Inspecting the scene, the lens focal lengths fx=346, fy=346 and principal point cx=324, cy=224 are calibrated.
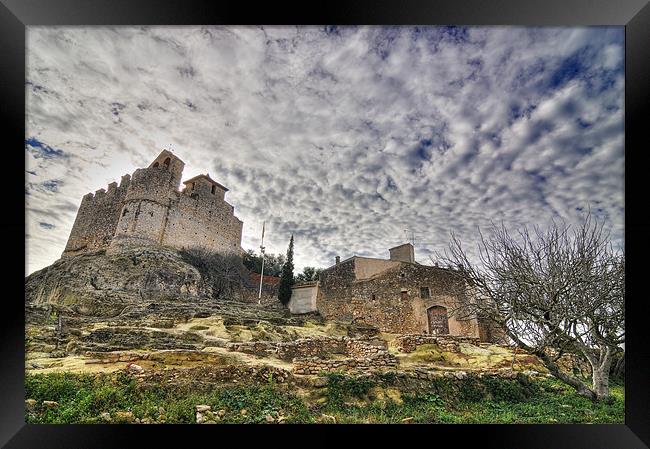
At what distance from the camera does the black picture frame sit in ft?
9.57

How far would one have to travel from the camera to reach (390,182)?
629cm

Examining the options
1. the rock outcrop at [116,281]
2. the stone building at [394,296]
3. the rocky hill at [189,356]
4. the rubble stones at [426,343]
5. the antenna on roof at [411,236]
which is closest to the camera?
the rocky hill at [189,356]

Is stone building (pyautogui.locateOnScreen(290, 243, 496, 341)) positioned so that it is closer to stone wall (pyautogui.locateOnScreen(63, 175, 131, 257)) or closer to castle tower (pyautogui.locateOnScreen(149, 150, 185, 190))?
castle tower (pyautogui.locateOnScreen(149, 150, 185, 190))

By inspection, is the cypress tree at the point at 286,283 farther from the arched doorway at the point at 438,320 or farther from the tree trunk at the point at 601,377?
the tree trunk at the point at 601,377

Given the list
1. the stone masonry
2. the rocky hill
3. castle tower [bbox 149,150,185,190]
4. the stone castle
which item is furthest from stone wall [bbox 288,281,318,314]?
castle tower [bbox 149,150,185,190]

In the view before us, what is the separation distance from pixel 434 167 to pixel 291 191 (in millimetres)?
2599

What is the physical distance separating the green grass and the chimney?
2686mm

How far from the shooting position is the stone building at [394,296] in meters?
8.02

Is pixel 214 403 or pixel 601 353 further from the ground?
pixel 601 353
